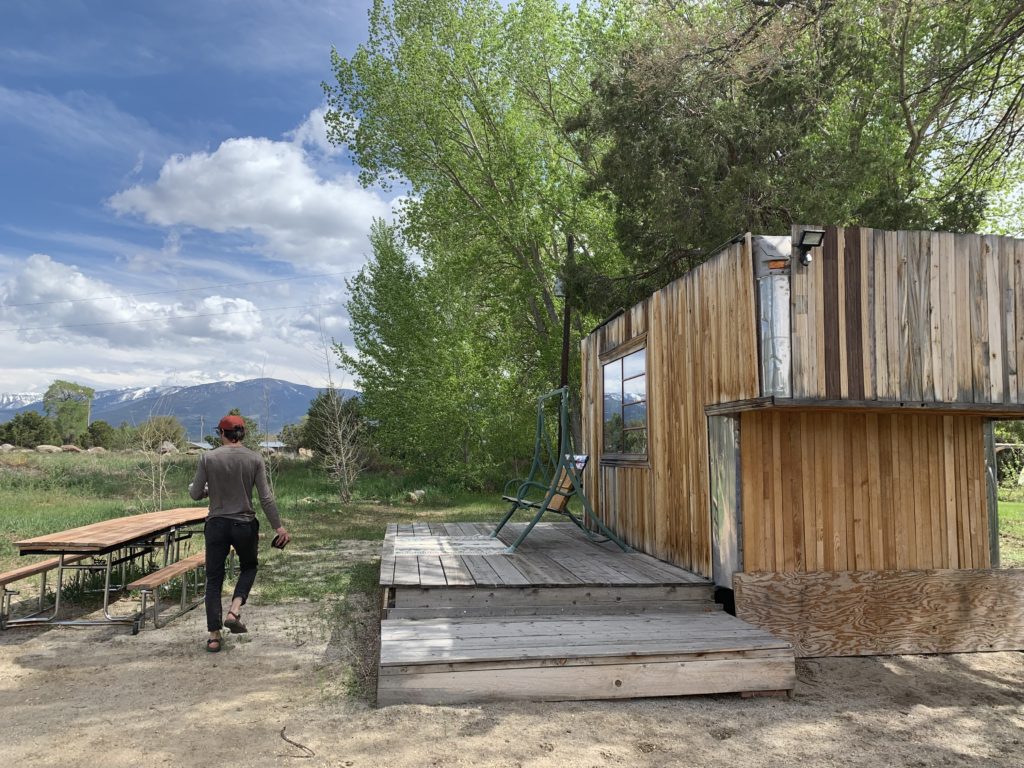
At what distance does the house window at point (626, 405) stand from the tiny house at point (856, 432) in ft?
3.55

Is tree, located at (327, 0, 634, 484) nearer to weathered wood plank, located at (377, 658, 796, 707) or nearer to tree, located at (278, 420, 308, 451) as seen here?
tree, located at (278, 420, 308, 451)

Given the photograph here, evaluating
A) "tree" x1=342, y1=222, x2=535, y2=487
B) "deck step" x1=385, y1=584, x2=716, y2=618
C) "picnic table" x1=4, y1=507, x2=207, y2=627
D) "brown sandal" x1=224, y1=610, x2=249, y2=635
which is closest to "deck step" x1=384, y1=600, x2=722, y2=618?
"deck step" x1=385, y1=584, x2=716, y2=618

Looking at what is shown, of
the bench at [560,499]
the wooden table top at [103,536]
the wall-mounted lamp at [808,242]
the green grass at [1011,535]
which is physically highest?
the wall-mounted lamp at [808,242]

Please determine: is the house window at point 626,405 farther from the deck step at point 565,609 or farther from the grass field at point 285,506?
the grass field at point 285,506

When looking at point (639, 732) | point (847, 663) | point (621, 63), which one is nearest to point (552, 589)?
point (639, 732)

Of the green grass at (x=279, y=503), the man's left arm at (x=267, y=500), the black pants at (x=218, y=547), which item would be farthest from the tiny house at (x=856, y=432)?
the green grass at (x=279, y=503)

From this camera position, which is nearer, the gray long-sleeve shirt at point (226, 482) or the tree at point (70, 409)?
the gray long-sleeve shirt at point (226, 482)

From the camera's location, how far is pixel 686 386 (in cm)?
585

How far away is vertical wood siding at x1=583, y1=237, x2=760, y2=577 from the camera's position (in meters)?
4.91

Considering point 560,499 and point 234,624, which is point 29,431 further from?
point 234,624

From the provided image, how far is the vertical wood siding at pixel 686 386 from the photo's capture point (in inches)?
193

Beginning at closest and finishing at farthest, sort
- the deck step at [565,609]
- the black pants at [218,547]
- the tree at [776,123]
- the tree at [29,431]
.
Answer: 1. the black pants at [218,547]
2. the deck step at [565,609]
3. the tree at [776,123]
4. the tree at [29,431]

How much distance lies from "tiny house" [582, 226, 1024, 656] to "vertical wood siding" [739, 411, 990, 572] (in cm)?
1

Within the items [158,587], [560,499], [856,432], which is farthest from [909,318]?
[158,587]
